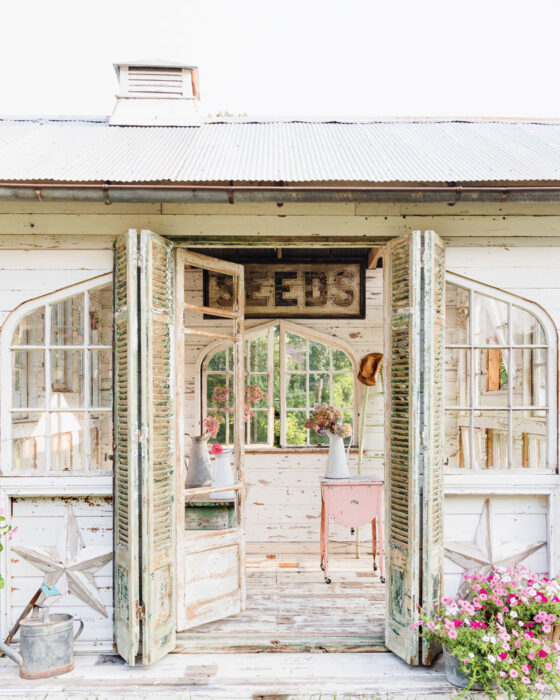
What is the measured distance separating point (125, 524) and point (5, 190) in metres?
2.29

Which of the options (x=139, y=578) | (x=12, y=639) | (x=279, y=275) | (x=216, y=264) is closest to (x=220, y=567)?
(x=139, y=578)

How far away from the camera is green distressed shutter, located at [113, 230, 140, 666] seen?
11.9 ft

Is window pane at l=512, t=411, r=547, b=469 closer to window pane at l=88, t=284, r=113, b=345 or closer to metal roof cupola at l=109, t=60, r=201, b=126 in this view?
window pane at l=88, t=284, r=113, b=345

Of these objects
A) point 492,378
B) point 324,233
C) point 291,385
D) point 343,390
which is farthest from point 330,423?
point 324,233

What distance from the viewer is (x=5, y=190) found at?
142 inches

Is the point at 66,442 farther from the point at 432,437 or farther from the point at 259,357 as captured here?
the point at 432,437

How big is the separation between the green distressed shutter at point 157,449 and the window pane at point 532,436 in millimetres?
2691

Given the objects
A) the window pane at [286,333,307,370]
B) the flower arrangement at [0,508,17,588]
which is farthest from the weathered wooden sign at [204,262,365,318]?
the flower arrangement at [0,508,17,588]

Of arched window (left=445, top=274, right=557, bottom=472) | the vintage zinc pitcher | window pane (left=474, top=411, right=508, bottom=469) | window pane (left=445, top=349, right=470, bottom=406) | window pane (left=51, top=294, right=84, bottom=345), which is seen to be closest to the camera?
arched window (left=445, top=274, right=557, bottom=472)

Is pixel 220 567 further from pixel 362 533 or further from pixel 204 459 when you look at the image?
pixel 362 533

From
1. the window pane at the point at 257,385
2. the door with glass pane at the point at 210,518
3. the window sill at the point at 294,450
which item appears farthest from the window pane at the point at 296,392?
the door with glass pane at the point at 210,518

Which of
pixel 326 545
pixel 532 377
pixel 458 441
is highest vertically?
pixel 532 377

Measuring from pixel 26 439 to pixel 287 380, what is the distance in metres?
2.99

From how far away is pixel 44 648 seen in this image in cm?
359
